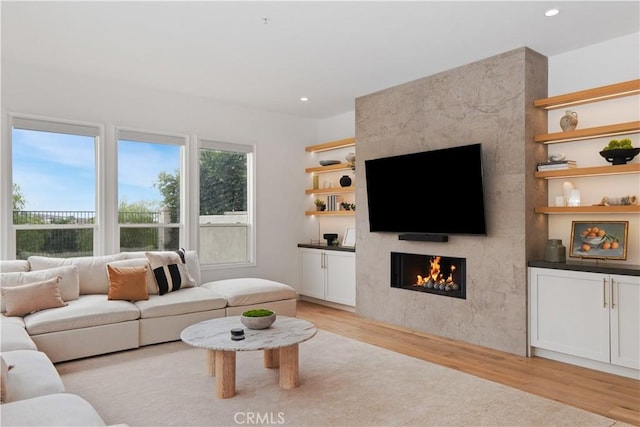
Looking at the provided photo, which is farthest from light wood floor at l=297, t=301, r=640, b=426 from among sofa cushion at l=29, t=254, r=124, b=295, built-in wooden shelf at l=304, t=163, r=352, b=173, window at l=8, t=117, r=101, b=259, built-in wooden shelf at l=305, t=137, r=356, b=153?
window at l=8, t=117, r=101, b=259

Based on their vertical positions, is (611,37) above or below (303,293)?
above

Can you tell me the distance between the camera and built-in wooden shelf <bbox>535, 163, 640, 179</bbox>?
3.42 m

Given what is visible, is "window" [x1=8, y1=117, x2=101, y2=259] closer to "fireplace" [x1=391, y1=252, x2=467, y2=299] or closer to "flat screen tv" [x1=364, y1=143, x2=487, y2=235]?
"flat screen tv" [x1=364, y1=143, x2=487, y2=235]

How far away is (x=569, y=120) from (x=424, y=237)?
5.67 ft

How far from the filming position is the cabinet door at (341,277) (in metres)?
5.66

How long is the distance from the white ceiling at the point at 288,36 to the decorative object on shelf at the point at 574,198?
1.32m

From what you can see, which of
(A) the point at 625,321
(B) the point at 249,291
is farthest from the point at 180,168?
(A) the point at 625,321

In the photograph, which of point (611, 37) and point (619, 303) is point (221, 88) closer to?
point (611, 37)

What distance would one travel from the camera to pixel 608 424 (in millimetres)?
2586

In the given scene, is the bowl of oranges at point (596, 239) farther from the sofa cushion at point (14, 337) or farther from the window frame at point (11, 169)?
the window frame at point (11, 169)

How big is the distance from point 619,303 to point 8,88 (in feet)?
19.3

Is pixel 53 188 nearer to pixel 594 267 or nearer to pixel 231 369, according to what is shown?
pixel 231 369

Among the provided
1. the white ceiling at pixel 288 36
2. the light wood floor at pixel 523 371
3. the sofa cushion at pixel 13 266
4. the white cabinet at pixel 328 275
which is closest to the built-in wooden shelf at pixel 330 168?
the white cabinet at pixel 328 275

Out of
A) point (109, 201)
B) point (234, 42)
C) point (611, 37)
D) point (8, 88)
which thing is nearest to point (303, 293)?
point (109, 201)
